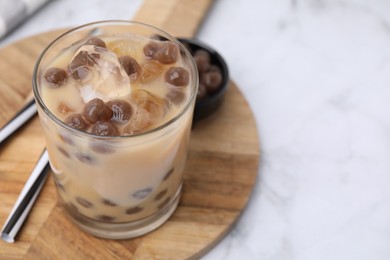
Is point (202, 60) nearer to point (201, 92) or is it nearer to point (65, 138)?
point (201, 92)

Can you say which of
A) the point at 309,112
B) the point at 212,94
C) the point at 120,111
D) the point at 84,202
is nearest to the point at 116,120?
the point at 120,111

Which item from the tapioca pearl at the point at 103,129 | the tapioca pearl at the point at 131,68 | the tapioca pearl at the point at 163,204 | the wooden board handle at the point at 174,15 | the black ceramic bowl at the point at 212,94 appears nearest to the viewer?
the tapioca pearl at the point at 103,129

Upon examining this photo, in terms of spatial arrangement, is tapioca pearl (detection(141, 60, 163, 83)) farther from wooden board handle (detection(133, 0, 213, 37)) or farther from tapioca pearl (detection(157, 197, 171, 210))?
wooden board handle (detection(133, 0, 213, 37))

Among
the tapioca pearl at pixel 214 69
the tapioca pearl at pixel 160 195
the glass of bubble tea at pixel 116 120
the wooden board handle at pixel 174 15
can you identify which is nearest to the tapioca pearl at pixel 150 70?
the glass of bubble tea at pixel 116 120

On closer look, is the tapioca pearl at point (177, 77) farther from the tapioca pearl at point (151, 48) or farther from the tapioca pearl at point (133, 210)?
the tapioca pearl at point (133, 210)

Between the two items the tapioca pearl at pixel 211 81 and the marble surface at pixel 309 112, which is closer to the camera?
the marble surface at pixel 309 112

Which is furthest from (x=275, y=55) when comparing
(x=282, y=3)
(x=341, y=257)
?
(x=341, y=257)

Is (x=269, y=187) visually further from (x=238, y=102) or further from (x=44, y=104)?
(x=44, y=104)

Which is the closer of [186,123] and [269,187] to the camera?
[186,123]
